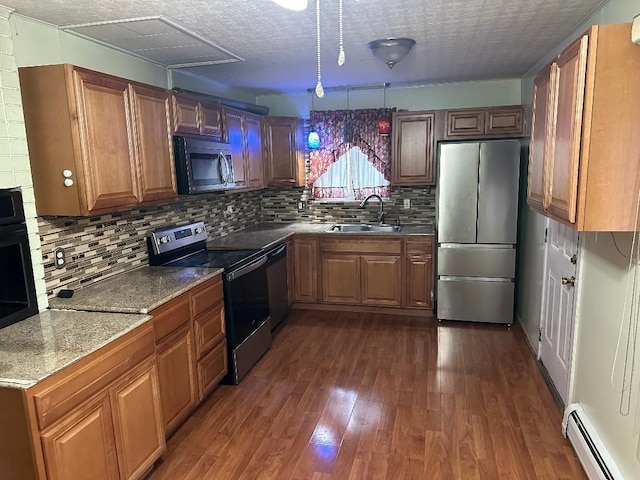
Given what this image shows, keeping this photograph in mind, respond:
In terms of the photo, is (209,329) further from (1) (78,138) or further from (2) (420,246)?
(2) (420,246)

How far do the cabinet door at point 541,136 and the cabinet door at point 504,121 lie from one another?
6.96 ft

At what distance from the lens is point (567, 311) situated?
108 inches

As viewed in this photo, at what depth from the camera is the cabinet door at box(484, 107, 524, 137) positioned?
418cm

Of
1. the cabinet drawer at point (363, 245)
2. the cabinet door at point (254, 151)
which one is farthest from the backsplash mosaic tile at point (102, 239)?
the cabinet drawer at point (363, 245)

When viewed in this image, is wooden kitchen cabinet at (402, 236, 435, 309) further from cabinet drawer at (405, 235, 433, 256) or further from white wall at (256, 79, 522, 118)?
white wall at (256, 79, 522, 118)

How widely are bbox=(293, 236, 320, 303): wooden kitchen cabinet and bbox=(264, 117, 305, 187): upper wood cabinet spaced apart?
70 cm

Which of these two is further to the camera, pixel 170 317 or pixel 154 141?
pixel 154 141

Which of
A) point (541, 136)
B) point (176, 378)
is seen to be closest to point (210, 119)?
point (176, 378)

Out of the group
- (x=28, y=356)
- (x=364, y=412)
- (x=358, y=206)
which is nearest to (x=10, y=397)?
(x=28, y=356)

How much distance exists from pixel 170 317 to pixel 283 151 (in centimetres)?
271

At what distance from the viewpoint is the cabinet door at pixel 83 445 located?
162 centimetres

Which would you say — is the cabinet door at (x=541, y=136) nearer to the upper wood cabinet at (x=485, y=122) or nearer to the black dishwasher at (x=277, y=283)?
the upper wood cabinet at (x=485, y=122)

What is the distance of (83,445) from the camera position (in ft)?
5.74

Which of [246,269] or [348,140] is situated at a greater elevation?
[348,140]
